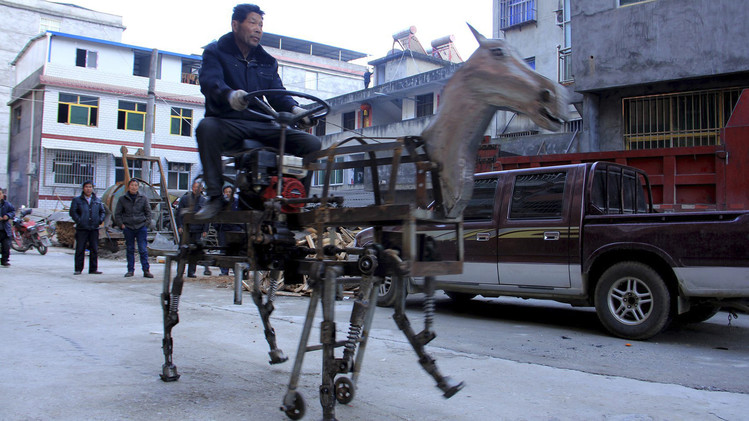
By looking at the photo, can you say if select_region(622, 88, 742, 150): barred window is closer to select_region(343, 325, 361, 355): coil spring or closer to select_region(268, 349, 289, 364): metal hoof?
select_region(268, 349, 289, 364): metal hoof

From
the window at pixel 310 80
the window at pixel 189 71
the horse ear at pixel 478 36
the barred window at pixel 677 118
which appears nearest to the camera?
the horse ear at pixel 478 36

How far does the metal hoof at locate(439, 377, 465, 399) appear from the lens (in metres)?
3.07

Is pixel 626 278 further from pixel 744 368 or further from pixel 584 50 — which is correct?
pixel 584 50

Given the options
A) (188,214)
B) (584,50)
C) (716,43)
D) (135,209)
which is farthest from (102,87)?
(188,214)

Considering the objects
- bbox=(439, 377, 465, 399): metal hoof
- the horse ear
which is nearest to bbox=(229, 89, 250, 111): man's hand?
the horse ear

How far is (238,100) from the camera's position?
11.3 feet

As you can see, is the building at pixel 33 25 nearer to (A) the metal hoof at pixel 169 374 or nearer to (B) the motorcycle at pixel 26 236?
(B) the motorcycle at pixel 26 236

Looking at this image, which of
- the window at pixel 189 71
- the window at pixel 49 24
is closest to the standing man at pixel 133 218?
the window at pixel 189 71

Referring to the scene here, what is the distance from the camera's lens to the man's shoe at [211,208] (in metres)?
3.74

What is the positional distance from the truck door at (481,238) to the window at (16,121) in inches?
1438

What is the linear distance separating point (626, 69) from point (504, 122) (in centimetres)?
748

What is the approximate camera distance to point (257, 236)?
3289 mm

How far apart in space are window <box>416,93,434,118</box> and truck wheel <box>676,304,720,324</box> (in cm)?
2089

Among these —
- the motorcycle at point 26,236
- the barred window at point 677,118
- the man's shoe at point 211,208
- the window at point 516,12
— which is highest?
the window at point 516,12
